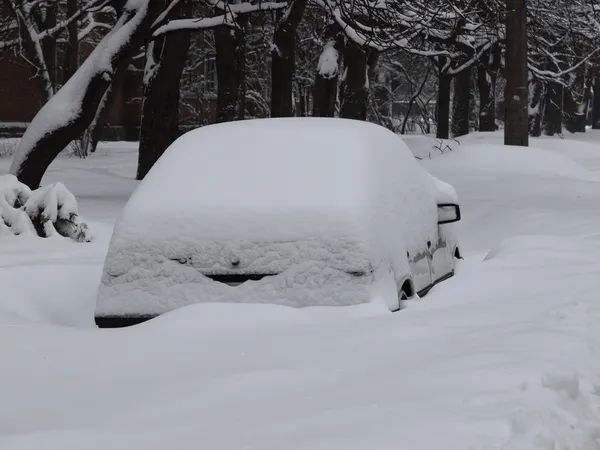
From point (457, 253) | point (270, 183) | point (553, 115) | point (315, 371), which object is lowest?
point (553, 115)

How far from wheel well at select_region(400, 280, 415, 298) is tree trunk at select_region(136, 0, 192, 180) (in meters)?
14.3

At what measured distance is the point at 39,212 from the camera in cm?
1070

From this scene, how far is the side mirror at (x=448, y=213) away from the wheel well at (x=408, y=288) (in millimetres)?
1352

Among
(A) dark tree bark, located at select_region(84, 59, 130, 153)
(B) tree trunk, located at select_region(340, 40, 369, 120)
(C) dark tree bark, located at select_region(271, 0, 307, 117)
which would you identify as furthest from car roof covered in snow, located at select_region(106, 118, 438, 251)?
(A) dark tree bark, located at select_region(84, 59, 130, 153)

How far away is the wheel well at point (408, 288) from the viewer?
6523 mm

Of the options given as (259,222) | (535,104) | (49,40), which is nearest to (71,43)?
(49,40)

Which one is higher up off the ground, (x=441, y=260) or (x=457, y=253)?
(x=441, y=260)

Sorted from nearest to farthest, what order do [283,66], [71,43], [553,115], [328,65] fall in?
[283,66]
[328,65]
[71,43]
[553,115]

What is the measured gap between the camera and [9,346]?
18.3 ft

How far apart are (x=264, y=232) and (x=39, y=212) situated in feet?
17.7

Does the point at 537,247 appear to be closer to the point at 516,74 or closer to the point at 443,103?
the point at 516,74

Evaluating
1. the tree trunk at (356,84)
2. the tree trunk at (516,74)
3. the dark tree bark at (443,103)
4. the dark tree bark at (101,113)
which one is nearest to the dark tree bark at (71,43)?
the dark tree bark at (101,113)

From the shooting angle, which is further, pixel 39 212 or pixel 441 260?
pixel 39 212

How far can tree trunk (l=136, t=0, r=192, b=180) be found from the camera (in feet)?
67.4
